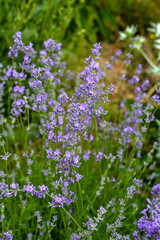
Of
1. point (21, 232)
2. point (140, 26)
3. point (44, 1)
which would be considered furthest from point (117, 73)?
point (21, 232)

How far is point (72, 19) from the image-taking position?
4535 millimetres

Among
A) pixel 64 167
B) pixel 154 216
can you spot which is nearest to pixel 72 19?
pixel 64 167

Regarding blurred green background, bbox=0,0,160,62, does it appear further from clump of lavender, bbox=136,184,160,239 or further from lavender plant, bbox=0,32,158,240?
clump of lavender, bbox=136,184,160,239

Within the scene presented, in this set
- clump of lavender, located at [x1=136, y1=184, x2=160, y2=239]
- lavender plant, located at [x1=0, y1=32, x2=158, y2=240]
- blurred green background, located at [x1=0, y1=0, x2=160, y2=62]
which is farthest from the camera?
blurred green background, located at [x1=0, y1=0, x2=160, y2=62]

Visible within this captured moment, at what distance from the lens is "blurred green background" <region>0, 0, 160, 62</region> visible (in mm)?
3617

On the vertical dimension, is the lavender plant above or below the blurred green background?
below

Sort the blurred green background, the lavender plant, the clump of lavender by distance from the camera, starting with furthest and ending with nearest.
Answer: the blurred green background < the lavender plant < the clump of lavender

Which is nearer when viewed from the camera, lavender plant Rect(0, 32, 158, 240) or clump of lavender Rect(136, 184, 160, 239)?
clump of lavender Rect(136, 184, 160, 239)

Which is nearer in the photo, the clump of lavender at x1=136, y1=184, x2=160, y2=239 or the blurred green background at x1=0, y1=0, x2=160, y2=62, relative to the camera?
the clump of lavender at x1=136, y1=184, x2=160, y2=239

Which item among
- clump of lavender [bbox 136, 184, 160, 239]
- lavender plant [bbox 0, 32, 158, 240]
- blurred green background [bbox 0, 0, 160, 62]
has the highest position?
blurred green background [bbox 0, 0, 160, 62]

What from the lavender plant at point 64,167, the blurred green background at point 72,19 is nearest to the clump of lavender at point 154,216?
the lavender plant at point 64,167

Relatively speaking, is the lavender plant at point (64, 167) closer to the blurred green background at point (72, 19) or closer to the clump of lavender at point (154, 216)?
the clump of lavender at point (154, 216)

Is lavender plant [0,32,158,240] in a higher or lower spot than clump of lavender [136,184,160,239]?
higher

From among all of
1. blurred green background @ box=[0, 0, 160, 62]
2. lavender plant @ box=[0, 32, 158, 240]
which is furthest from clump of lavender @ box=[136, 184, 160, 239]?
blurred green background @ box=[0, 0, 160, 62]
